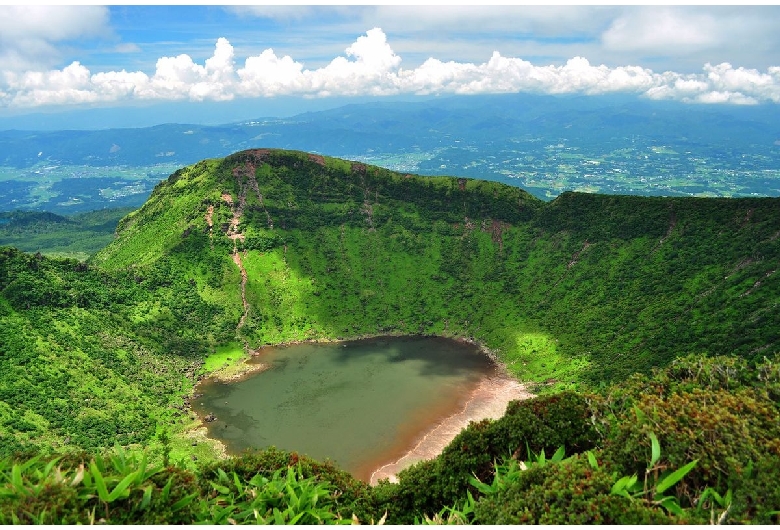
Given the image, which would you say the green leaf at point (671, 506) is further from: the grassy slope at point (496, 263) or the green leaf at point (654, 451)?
the grassy slope at point (496, 263)

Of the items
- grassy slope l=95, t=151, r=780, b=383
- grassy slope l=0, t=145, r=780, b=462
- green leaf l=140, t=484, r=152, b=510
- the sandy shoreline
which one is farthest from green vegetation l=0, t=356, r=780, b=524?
grassy slope l=95, t=151, r=780, b=383

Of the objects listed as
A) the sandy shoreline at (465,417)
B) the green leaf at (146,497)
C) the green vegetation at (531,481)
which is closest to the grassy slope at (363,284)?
the sandy shoreline at (465,417)

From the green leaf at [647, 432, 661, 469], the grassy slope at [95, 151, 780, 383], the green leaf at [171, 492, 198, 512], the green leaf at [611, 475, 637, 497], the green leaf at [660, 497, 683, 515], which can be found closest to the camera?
the green leaf at [660, 497, 683, 515]


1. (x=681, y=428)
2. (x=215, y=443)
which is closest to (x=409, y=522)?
(x=681, y=428)

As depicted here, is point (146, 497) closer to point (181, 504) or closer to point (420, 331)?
point (181, 504)

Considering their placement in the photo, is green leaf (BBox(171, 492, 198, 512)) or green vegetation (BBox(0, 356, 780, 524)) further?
green leaf (BBox(171, 492, 198, 512))

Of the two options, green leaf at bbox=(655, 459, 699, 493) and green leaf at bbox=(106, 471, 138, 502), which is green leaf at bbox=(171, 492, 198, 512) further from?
green leaf at bbox=(655, 459, 699, 493)

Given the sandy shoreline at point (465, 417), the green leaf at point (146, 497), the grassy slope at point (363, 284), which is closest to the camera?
the green leaf at point (146, 497)
